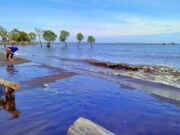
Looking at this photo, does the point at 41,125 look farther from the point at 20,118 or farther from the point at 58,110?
the point at 58,110

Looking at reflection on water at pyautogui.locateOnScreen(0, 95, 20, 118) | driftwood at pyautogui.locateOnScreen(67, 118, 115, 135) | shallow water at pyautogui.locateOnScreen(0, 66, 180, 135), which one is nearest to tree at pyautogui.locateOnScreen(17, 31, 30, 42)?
shallow water at pyautogui.locateOnScreen(0, 66, 180, 135)

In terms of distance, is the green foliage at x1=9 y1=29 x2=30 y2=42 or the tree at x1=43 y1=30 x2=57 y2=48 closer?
the tree at x1=43 y1=30 x2=57 y2=48

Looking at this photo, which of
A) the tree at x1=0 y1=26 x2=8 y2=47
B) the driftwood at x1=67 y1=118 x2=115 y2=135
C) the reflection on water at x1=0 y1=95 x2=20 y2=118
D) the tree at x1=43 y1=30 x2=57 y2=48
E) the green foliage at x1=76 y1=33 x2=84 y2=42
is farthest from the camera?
the green foliage at x1=76 y1=33 x2=84 y2=42

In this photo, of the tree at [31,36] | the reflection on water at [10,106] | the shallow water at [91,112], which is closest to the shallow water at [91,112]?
the shallow water at [91,112]

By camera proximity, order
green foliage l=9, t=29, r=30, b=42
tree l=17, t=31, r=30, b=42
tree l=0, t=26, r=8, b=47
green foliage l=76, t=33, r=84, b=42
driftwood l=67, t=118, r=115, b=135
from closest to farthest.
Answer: driftwood l=67, t=118, r=115, b=135 < tree l=0, t=26, r=8, b=47 < green foliage l=76, t=33, r=84, b=42 < green foliage l=9, t=29, r=30, b=42 < tree l=17, t=31, r=30, b=42

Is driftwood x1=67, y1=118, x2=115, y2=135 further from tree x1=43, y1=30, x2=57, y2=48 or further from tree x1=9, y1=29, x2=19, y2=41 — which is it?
tree x1=9, y1=29, x2=19, y2=41

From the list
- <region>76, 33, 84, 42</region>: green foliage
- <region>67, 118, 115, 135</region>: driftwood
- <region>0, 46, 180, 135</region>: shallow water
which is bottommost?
<region>0, 46, 180, 135</region>: shallow water

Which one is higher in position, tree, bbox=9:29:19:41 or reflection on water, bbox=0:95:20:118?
tree, bbox=9:29:19:41

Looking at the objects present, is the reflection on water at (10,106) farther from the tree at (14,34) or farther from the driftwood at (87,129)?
the tree at (14,34)

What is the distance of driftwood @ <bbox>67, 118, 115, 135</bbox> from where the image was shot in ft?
13.9

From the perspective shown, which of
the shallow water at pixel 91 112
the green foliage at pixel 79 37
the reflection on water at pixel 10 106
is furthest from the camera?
the green foliage at pixel 79 37

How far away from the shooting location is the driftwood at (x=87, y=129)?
13.9ft

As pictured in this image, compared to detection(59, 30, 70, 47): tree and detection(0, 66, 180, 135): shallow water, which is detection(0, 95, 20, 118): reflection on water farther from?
detection(59, 30, 70, 47): tree

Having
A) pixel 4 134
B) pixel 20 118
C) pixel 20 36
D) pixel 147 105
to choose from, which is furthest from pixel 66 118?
pixel 20 36
